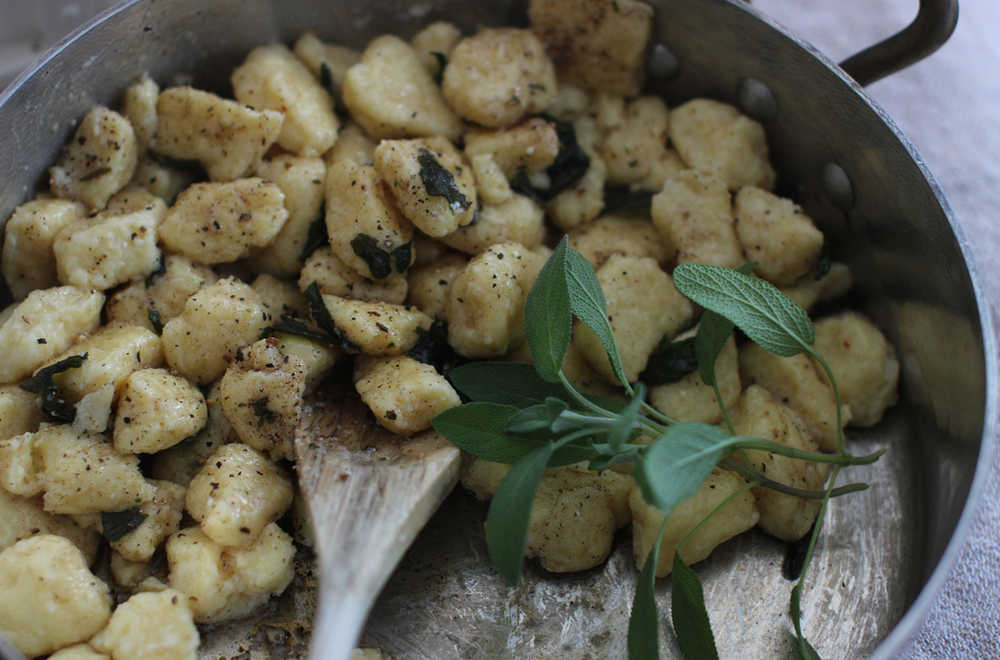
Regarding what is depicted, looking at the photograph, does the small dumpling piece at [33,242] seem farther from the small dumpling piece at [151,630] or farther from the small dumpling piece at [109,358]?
the small dumpling piece at [151,630]

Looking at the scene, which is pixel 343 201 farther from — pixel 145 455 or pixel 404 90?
pixel 145 455

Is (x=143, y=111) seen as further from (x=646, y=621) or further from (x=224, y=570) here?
(x=646, y=621)

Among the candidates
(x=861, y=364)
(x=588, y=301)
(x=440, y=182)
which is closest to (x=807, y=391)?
(x=861, y=364)

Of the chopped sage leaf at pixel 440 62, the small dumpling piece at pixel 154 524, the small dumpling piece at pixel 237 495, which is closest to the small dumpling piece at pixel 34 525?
the small dumpling piece at pixel 154 524

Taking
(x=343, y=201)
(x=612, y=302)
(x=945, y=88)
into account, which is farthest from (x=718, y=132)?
(x=945, y=88)

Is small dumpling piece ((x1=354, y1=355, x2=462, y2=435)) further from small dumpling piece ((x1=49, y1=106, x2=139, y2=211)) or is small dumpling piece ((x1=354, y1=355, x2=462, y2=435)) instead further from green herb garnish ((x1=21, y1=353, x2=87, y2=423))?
small dumpling piece ((x1=49, y1=106, x2=139, y2=211))

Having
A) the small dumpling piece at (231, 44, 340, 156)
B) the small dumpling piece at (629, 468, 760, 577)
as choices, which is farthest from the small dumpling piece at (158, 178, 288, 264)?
the small dumpling piece at (629, 468, 760, 577)

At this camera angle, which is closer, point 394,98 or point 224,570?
point 224,570
